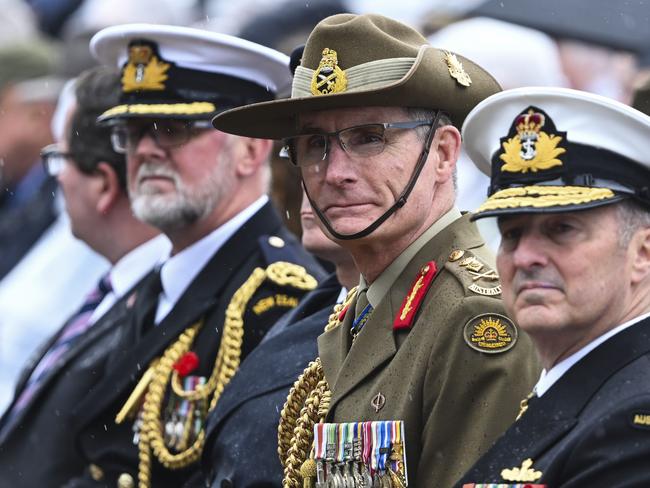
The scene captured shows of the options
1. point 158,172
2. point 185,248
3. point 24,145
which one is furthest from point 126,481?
point 24,145

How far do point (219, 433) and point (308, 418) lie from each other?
2.43 ft

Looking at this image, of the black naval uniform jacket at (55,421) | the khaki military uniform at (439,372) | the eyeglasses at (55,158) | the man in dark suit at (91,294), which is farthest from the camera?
the eyeglasses at (55,158)

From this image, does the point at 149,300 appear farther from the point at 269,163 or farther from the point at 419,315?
the point at 419,315

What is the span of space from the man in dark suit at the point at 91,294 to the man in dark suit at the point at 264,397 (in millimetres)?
1592

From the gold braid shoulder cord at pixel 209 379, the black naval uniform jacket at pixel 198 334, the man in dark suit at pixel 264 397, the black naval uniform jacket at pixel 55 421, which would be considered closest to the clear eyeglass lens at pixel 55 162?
the black naval uniform jacket at pixel 55 421

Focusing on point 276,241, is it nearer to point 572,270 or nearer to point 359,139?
point 359,139

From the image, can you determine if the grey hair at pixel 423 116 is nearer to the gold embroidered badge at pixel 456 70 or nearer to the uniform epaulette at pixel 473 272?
the gold embroidered badge at pixel 456 70

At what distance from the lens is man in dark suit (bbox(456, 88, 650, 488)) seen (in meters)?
3.66

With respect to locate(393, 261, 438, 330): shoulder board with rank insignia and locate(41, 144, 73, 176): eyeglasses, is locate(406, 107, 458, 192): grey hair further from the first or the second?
locate(41, 144, 73, 176): eyeglasses

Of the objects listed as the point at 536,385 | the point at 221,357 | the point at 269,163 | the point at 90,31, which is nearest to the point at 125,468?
the point at 221,357

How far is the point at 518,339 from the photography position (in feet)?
13.7

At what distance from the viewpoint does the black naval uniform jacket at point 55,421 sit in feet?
22.2

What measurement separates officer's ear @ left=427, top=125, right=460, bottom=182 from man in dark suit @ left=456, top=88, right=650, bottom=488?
30.9 inches

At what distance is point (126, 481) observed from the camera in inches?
238
